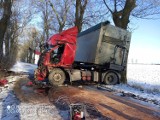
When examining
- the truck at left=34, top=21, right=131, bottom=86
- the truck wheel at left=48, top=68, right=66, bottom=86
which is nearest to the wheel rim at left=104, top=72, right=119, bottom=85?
the truck at left=34, top=21, right=131, bottom=86

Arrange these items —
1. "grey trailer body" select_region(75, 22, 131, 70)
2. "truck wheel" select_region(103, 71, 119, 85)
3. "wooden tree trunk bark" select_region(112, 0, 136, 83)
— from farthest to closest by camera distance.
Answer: "wooden tree trunk bark" select_region(112, 0, 136, 83)
"truck wheel" select_region(103, 71, 119, 85)
"grey trailer body" select_region(75, 22, 131, 70)

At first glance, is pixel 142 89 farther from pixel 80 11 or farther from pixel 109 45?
pixel 80 11

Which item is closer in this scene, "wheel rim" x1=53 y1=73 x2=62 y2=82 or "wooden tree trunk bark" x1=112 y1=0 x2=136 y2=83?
"wheel rim" x1=53 y1=73 x2=62 y2=82

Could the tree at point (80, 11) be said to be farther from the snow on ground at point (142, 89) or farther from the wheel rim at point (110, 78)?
the wheel rim at point (110, 78)

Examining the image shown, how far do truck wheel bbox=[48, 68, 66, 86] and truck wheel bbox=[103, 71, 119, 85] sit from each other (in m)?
2.54

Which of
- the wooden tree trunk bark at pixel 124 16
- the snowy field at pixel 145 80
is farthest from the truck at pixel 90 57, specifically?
the snowy field at pixel 145 80

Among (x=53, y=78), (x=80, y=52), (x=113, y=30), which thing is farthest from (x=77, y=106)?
(x=80, y=52)

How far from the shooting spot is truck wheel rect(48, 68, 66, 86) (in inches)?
589

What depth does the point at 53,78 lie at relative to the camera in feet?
49.2

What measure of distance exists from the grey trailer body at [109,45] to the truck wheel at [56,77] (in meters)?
2.02

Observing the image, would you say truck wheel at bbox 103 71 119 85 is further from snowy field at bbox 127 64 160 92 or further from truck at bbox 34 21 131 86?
snowy field at bbox 127 64 160 92

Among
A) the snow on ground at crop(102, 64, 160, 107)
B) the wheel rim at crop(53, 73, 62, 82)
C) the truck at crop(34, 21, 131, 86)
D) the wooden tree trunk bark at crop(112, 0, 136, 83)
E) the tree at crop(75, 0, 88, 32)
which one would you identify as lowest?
the snow on ground at crop(102, 64, 160, 107)

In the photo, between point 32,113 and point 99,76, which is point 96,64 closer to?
point 99,76

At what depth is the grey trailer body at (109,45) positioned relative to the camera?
15.3 meters
